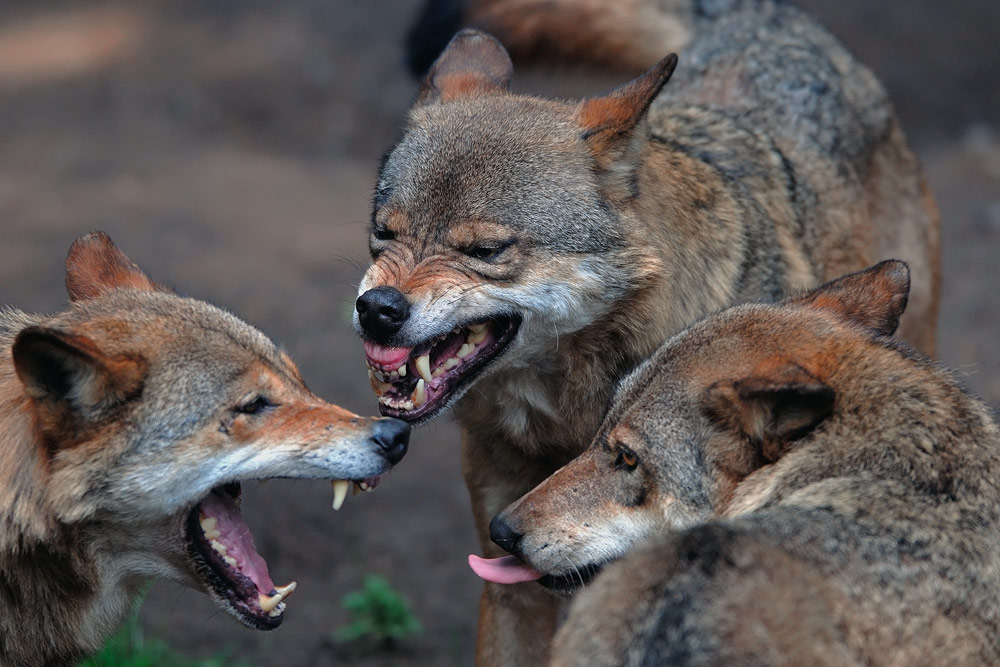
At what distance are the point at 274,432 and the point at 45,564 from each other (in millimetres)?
851

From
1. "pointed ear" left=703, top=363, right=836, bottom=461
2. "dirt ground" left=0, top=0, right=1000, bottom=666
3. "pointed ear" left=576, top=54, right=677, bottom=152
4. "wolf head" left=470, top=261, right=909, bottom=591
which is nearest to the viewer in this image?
"pointed ear" left=703, top=363, right=836, bottom=461

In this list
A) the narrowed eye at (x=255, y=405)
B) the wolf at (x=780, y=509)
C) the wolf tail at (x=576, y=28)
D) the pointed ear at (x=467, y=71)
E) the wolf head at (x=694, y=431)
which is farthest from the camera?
the wolf tail at (x=576, y=28)

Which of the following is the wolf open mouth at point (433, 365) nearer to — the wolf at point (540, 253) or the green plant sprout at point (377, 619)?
the wolf at point (540, 253)

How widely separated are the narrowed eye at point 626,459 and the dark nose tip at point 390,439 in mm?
744

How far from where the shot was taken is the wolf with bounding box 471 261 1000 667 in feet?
9.79

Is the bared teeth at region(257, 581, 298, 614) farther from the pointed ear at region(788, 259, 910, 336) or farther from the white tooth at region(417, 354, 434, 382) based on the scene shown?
the pointed ear at region(788, 259, 910, 336)

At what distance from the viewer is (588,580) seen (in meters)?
3.94

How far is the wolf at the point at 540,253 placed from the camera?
455 centimetres

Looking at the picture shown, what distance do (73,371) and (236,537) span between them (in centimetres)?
90

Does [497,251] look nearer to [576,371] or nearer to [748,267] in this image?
[576,371]

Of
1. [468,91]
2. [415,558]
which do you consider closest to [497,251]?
[468,91]

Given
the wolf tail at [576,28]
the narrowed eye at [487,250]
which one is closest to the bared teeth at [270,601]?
the narrowed eye at [487,250]

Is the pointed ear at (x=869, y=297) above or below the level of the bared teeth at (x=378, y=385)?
above

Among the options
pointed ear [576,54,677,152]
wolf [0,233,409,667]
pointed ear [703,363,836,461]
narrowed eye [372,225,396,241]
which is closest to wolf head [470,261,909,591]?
pointed ear [703,363,836,461]
